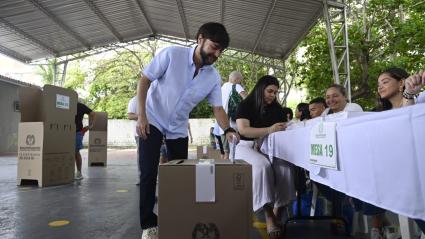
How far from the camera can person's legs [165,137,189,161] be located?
2549mm

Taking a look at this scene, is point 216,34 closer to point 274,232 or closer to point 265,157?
point 265,157

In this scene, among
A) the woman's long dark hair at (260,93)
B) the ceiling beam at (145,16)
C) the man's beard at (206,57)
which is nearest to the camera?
the man's beard at (206,57)

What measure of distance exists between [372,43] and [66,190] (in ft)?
29.3

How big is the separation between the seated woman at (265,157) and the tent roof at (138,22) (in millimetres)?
6197

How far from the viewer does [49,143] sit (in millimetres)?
5020

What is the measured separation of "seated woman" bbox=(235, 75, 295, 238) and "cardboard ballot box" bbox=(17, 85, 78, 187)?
2938 mm

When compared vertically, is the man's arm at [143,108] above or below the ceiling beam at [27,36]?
below

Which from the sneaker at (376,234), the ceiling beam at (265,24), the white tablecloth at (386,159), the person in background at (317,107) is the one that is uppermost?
the ceiling beam at (265,24)

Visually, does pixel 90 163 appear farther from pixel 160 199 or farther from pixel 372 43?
pixel 372 43

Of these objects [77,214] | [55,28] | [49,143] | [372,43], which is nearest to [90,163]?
[49,143]

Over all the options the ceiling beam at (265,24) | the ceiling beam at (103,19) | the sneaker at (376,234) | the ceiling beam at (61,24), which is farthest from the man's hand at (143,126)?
the ceiling beam at (103,19)

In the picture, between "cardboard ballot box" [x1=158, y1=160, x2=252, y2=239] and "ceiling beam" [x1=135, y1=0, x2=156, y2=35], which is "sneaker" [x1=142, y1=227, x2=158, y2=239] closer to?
"cardboard ballot box" [x1=158, y1=160, x2=252, y2=239]

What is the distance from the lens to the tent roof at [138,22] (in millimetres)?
10289

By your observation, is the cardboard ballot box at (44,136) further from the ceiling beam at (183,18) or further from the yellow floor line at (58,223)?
the ceiling beam at (183,18)
